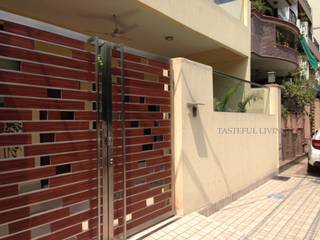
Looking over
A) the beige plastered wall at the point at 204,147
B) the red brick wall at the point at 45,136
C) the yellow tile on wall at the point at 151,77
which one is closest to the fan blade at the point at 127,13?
the beige plastered wall at the point at 204,147

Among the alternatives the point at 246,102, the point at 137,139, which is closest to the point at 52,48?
the point at 137,139

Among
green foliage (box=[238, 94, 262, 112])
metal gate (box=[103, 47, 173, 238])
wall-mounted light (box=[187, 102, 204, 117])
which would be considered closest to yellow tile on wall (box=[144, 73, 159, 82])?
metal gate (box=[103, 47, 173, 238])

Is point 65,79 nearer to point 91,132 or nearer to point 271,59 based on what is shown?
point 91,132

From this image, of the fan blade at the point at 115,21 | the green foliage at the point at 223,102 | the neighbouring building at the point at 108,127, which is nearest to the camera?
the neighbouring building at the point at 108,127

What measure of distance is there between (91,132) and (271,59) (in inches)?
484

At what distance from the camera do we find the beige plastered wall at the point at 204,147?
16.7ft

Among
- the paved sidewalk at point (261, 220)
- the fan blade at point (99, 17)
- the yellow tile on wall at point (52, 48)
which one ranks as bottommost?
the paved sidewalk at point (261, 220)

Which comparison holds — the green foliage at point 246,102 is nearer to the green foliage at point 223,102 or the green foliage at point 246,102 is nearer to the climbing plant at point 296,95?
the green foliage at point 223,102

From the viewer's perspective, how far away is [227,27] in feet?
32.3

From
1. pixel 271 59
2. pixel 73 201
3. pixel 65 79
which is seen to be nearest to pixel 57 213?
pixel 73 201

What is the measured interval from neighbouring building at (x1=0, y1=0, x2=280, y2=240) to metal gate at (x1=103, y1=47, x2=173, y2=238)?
1 centimetres

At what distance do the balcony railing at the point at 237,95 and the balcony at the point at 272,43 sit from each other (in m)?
3.90

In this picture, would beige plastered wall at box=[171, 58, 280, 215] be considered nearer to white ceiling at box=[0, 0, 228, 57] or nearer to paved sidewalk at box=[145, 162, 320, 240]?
paved sidewalk at box=[145, 162, 320, 240]

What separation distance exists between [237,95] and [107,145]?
432 centimetres
